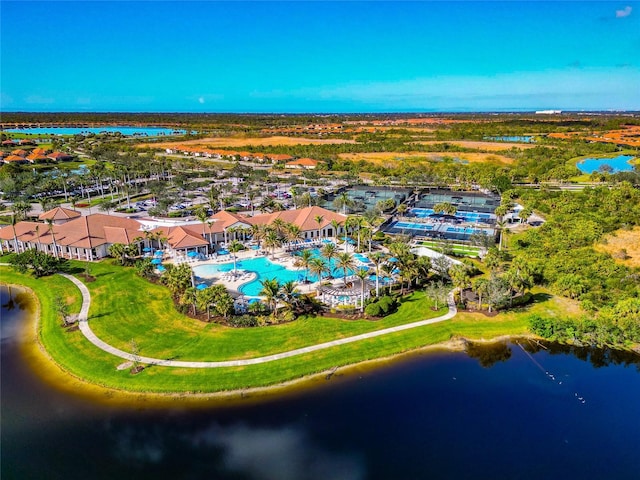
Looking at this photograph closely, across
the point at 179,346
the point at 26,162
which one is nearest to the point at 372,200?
the point at 179,346

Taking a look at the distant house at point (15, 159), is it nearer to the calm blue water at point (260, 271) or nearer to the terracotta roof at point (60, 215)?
the terracotta roof at point (60, 215)

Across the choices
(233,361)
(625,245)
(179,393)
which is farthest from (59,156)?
(625,245)

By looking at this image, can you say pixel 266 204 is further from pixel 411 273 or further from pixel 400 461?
pixel 400 461

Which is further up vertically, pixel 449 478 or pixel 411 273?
pixel 411 273

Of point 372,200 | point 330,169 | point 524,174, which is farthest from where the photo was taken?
point 330,169

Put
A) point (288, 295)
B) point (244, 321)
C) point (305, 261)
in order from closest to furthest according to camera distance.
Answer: point (244, 321) → point (288, 295) → point (305, 261)

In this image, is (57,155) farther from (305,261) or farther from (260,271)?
(305,261)

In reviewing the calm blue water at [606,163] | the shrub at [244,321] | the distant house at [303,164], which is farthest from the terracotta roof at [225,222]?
the calm blue water at [606,163]
